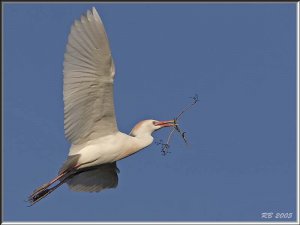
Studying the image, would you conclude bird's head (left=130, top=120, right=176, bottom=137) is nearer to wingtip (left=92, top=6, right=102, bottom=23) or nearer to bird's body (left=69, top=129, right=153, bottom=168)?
bird's body (left=69, top=129, right=153, bottom=168)

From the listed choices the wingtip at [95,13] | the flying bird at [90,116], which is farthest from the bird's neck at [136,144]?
the wingtip at [95,13]

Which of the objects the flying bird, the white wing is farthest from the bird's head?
the white wing

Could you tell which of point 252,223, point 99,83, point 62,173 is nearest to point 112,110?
point 99,83

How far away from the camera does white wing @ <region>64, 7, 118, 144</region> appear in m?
12.1

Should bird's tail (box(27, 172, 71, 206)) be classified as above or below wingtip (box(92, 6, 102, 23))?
below

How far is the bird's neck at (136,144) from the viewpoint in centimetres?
1290

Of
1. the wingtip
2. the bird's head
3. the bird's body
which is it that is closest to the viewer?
the wingtip

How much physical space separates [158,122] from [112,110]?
1.09 metres

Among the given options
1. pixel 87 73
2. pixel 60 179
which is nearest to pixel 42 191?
pixel 60 179

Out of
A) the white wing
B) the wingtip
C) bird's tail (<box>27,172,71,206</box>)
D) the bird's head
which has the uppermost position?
the wingtip

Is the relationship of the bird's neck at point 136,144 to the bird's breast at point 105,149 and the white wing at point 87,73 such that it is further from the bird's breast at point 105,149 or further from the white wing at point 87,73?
the white wing at point 87,73

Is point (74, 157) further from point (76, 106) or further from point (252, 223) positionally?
point (252, 223)

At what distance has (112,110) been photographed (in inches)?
497

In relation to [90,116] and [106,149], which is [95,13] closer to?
[90,116]
